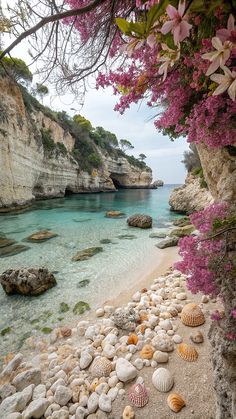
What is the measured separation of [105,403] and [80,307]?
94.4 inches

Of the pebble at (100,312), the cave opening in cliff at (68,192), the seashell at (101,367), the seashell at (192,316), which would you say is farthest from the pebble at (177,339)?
the cave opening in cliff at (68,192)

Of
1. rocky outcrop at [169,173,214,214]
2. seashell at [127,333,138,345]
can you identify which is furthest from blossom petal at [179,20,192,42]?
rocky outcrop at [169,173,214,214]

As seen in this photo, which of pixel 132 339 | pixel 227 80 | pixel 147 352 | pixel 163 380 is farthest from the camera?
pixel 132 339

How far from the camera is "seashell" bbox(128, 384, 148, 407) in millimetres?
2359

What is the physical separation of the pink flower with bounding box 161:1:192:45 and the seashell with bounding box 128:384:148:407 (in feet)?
10.4

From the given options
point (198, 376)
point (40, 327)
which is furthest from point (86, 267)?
point (198, 376)

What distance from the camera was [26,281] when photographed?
5281mm

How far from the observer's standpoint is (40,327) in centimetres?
416

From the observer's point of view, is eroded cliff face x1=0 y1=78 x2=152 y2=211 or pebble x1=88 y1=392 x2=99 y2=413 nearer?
pebble x1=88 y1=392 x2=99 y2=413

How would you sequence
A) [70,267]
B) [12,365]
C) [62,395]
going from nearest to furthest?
[62,395] → [12,365] → [70,267]

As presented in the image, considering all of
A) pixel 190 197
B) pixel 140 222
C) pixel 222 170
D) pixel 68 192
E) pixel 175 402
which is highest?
pixel 222 170

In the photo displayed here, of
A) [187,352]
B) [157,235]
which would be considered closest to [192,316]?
[187,352]

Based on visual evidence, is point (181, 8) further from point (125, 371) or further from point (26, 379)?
point (26, 379)

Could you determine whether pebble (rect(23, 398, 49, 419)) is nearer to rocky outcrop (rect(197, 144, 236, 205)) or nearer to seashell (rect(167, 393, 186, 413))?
seashell (rect(167, 393, 186, 413))
